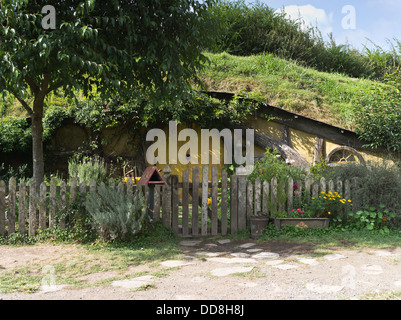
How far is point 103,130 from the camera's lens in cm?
1137

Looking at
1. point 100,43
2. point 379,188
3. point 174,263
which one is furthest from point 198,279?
point 379,188

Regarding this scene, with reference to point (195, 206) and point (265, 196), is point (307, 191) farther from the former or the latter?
point (195, 206)

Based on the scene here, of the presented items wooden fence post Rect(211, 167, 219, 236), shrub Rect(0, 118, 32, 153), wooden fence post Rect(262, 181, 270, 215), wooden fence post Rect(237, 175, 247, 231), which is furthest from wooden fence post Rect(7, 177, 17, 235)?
shrub Rect(0, 118, 32, 153)

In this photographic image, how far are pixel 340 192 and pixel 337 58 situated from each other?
11916mm

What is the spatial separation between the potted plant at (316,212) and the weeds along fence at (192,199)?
14 centimetres

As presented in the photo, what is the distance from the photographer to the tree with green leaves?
560cm

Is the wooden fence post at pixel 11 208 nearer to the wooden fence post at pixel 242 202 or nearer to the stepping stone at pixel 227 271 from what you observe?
the stepping stone at pixel 227 271

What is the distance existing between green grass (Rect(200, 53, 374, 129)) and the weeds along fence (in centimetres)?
425

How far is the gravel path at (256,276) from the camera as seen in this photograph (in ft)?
11.8

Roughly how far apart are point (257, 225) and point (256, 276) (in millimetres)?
2319

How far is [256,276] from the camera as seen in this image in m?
4.21

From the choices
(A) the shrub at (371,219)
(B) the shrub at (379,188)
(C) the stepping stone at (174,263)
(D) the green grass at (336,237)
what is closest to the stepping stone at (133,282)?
(C) the stepping stone at (174,263)

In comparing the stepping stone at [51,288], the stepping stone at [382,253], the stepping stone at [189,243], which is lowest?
the stepping stone at [189,243]

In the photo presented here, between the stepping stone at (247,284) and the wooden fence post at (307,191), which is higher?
the wooden fence post at (307,191)
